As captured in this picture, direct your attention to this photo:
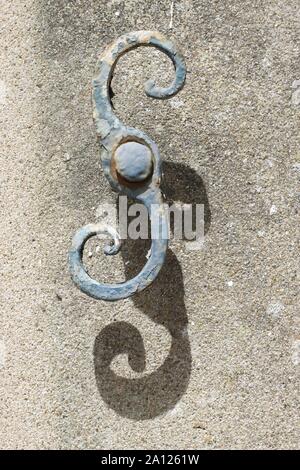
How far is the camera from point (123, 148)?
107 cm

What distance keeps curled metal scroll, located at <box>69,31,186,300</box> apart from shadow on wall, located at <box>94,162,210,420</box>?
9cm

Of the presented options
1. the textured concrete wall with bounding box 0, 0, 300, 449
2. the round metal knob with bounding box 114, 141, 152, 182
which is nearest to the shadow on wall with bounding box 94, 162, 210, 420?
the textured concrete wall with bounding box 0, 0, 300, 449

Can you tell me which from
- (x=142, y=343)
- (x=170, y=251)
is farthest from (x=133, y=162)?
(x=142, y=343)

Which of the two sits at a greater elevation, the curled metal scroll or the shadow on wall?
the curled metal scroll

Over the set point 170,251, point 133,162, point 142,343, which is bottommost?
point 142,343

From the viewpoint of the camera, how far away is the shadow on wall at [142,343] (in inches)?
45.7

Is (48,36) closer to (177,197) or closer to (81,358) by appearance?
(177,197)

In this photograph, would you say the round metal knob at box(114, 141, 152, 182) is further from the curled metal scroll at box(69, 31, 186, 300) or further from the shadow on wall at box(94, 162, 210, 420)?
the shadow on wall at box(94, 162, 210, 420)

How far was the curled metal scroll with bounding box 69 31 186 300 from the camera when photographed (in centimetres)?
108

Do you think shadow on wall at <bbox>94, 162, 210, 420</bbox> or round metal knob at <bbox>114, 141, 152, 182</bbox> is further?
shadow on wall at <bbox>94, 162, 210, 420</bbox>

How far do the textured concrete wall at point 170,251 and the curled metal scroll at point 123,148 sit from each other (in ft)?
0.29

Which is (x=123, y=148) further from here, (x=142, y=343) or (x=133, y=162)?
(x=142, y=343)

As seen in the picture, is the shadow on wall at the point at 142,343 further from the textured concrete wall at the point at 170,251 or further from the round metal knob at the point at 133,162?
the round metal knob at the point at 133,162

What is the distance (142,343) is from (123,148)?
31 cm
